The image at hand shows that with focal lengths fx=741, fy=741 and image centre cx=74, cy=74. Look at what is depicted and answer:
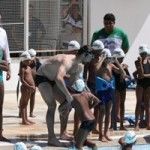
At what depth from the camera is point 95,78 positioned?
11.3 m

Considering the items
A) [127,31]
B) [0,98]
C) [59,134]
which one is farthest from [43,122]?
[127,31]

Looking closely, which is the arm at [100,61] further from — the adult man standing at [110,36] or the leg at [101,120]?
the adult man standing at [110,36]

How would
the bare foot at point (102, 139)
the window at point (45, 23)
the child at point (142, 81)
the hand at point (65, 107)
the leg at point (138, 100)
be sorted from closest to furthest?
the hand at point (65, 107), the bare foot at point (102, 139), the child at point (142, 81), the leg at point (138, 100), the window at point (45, 23)

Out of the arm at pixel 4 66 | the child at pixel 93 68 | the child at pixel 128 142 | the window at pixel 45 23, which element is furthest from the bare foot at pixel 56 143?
the window at pixel 45 23

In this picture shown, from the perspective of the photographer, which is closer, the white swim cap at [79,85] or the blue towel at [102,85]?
the white swim cap at [79,85]

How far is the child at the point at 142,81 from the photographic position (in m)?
12.0

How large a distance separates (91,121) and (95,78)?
1.15 metres

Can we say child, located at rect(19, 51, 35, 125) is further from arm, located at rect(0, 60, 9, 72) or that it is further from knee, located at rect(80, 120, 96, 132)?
knee, located at rect(80, 120, 96, 132)

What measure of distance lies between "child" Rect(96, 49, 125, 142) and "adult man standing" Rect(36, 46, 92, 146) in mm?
717

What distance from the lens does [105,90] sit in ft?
37.1

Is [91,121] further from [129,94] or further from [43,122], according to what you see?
[129,94]

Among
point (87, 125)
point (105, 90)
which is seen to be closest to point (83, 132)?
point (87, 125)

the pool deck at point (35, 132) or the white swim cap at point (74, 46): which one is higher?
the white swim cap at point (74, 46)

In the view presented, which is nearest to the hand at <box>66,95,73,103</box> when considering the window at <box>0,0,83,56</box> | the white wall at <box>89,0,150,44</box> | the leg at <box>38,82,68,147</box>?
the leg at <box>38,82,68,147</box>
